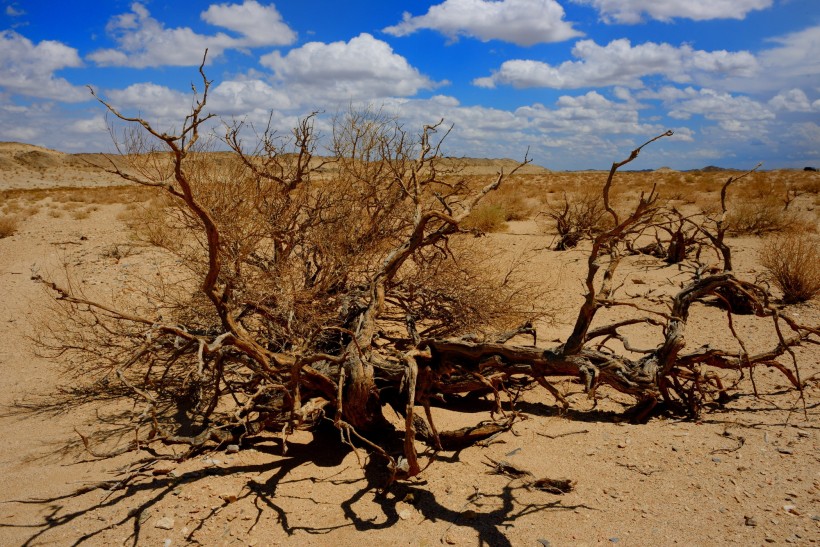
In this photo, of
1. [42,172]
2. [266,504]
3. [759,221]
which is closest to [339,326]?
[266,504]

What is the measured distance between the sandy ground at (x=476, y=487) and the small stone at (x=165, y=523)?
12 millimetres

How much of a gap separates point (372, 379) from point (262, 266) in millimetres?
2382

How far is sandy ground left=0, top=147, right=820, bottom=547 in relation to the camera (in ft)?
9.83

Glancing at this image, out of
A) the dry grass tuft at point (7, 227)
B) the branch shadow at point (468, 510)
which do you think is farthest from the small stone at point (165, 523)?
the dry grass tuft at point (7, 227)

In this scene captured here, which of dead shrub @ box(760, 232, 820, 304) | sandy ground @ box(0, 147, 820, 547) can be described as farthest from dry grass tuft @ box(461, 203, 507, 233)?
sandy ground @ box(0, 147, 820, 547)

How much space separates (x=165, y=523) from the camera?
10.6 ft

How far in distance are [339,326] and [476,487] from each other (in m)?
1.87

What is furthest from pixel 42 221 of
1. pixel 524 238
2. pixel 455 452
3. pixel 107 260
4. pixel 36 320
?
pixel 455 452

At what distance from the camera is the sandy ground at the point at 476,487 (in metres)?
3.00

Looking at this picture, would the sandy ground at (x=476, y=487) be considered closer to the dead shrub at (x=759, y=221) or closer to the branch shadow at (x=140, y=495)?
the branch shadow at (x=140, y=495)

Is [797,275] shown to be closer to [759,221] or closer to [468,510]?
[759,221]

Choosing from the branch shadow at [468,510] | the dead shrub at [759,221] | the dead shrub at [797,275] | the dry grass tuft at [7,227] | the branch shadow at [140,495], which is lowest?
the branch shadow at [140,495]

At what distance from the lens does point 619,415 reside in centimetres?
449

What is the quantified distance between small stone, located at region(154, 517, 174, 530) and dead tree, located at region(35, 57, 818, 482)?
480 mm
